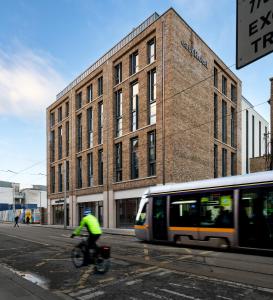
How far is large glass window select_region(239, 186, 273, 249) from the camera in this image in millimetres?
12281

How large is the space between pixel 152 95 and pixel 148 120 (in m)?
2.21

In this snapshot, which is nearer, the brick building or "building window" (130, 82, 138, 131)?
the brick building

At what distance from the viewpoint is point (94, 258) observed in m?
9.66

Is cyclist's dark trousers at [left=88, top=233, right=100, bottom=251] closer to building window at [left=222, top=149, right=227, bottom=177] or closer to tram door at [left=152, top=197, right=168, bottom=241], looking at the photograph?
tram door at [left=152, top=197, right=168, bottom=241]

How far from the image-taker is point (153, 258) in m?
11.9

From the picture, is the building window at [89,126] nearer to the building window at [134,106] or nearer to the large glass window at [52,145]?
the building window at [134,106]

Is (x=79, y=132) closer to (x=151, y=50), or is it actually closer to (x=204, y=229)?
(x=151, y=50)

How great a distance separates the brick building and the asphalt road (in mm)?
15397

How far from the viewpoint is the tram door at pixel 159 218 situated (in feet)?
55.7

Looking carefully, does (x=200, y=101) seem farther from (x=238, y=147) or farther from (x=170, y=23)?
(x=238, y=147)

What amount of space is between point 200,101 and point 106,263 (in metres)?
24.6

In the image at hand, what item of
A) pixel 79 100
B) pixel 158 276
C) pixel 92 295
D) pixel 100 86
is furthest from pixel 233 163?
pixel 92 295

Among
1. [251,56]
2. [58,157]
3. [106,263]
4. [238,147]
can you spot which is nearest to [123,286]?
[106,263]

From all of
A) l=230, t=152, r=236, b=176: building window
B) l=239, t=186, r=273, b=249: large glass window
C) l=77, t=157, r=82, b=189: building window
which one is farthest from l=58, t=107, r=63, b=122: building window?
l=239, t=186, r=273, b=249: large glass window
